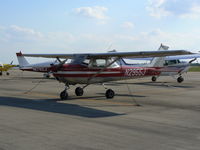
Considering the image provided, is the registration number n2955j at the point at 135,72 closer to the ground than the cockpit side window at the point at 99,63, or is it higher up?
closer to the ground

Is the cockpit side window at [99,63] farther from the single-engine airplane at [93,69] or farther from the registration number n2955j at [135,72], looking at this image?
the registration number n2955j at [135,72]

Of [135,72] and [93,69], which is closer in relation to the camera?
[93,69]

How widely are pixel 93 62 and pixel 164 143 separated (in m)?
7.54

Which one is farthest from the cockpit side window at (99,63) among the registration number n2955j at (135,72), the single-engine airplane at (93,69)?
the registration number n2955j at (135,72)

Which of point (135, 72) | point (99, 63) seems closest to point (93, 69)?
point (99, 63)

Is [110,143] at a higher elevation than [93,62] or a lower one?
lower

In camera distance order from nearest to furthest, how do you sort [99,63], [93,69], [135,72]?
[93,69] → [99,63] → [135,72]

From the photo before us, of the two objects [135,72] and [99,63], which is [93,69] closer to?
[99,63]

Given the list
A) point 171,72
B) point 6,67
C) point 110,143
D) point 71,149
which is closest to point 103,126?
point 110,143

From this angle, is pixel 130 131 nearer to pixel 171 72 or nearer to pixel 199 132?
pixel 199 132

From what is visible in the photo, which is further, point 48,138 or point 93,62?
point 93,62

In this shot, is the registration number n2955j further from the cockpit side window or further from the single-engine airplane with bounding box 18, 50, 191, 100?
the cockpit side window

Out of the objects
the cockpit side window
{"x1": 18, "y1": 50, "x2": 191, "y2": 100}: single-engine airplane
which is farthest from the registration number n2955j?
the cockpit side window

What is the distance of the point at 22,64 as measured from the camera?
3812 cm
